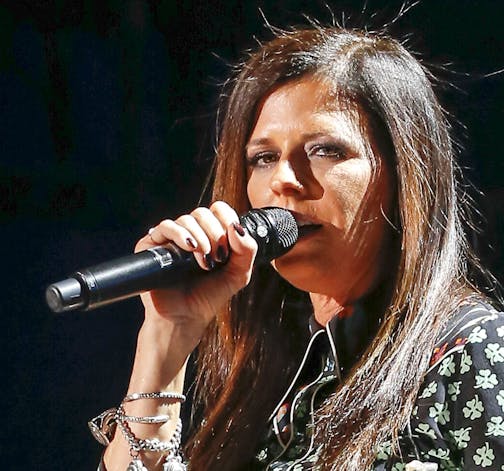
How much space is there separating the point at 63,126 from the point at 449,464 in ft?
4.13

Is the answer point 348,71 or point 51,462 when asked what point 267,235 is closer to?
point 348,71

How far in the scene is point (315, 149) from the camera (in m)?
1.38

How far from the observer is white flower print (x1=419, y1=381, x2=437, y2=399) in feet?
3.97

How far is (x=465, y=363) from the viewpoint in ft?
3.91

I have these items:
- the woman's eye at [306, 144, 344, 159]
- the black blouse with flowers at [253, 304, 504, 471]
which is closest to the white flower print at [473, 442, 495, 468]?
the black blouse with flowers at [253, 304, 504, 471]

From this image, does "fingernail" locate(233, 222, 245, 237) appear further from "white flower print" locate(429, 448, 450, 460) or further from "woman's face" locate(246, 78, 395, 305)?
"white flower print" locate(429, 448, 450, 460)

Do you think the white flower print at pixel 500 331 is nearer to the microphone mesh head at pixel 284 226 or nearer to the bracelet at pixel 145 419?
the microphone mesh head at pixel 284 226

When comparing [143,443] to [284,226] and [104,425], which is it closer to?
[104,425]

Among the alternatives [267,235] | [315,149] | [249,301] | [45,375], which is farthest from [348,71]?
[45,375]

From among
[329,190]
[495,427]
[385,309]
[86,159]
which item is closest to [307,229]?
[329,190]

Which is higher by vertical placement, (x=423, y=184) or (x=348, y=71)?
(x=348, y=71)

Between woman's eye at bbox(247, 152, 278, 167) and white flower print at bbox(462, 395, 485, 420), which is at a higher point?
woman's eye at bbox(247, 152, 278, 167)

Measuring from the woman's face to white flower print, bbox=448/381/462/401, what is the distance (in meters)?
0.26

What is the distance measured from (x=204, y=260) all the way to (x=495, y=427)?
0.40 metres
